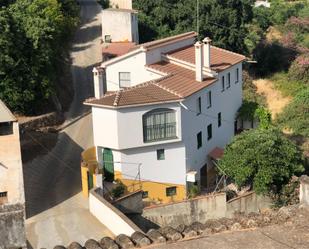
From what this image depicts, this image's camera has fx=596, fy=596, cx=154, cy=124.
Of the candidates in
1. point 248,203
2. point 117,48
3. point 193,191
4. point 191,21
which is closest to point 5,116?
point 193,191

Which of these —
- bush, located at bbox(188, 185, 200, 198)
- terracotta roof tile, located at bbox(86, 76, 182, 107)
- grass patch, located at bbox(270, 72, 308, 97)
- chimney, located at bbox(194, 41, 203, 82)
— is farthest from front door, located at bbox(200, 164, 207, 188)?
grass patch, located at bbox(270, 72, 308, 97)

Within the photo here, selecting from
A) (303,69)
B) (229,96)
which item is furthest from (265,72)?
(229,96)

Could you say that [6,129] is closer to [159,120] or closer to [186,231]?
[159,120]

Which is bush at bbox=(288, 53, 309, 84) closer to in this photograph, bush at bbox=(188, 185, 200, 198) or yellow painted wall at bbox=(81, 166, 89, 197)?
bush at bbox=(188, 185, 200, 198)

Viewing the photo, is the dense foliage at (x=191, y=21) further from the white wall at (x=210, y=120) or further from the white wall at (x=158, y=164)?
the white wall at (x=158, y=164)

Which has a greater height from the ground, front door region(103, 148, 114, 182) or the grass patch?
front door region(103, 148, 114, 182)

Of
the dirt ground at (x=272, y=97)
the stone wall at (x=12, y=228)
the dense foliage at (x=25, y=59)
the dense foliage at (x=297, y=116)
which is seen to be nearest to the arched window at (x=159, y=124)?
the dense foliage at (x=25, y=59)

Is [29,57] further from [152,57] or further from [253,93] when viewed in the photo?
[253,93]
